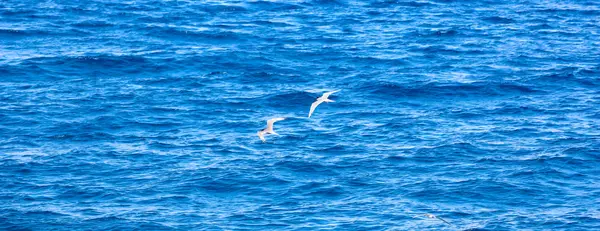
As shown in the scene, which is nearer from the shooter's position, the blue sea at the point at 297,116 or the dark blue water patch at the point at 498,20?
the blue sea at the point at 297,116

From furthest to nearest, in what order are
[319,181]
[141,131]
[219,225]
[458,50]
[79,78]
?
[458,50] < [79,78] < [141,131] < [319,181] < [219,225]

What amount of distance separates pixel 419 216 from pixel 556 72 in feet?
97.4

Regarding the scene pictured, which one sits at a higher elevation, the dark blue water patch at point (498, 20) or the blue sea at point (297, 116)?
the dark blue water patch at point (498, 20)

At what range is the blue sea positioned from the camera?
6544 cm

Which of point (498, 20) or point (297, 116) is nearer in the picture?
point (297, 116)

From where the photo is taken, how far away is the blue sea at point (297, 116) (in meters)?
65.4

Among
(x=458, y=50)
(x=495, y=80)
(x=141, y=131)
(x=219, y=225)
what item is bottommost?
(x=219, y=225)

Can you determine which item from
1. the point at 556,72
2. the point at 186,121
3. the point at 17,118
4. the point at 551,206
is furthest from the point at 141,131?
the point at 556,72

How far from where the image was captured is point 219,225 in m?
63.2

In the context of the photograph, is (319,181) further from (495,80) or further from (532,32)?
(532,32)

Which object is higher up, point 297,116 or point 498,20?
point 498,20

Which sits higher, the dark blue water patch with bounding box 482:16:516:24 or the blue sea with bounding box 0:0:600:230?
the dark blue water patch with bounding box 482:16:516:24

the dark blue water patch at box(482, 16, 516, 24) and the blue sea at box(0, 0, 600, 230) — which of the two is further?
the dark blue water patch at box(482, 16, 516, 24)

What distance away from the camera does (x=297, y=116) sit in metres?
80.4
